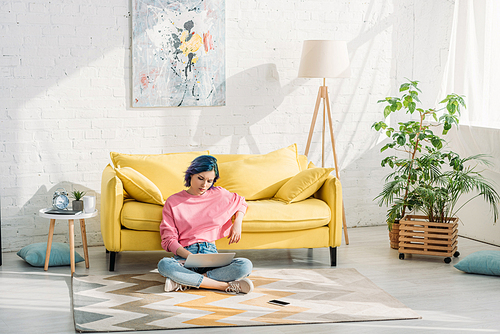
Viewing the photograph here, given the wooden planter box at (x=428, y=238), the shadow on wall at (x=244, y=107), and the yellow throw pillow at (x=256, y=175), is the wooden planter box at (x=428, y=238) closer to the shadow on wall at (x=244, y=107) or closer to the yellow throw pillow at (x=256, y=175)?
the yellow throw pillow at (x=256, y=175)

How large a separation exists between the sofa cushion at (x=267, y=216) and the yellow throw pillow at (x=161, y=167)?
0.32 m

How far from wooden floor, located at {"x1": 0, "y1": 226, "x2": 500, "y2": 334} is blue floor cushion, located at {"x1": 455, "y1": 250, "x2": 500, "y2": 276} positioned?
1.7 inches

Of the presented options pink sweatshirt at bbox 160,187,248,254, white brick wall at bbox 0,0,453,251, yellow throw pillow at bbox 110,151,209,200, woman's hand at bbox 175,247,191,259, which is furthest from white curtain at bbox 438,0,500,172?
woman's hand at bbox 175,247,191,259

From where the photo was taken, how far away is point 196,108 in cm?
490

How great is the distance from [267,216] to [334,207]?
50cm

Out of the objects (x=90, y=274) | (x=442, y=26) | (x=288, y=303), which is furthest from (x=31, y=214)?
(x=442, y=26)

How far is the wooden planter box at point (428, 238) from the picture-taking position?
4223mm

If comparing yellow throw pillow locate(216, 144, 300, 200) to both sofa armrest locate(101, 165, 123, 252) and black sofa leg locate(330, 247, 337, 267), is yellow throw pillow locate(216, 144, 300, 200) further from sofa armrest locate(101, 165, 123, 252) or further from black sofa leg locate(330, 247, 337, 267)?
sofa armrest locate(101, 165, 123, 252)

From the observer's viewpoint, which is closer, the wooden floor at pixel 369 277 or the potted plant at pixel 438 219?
the wooden floor at pixel 369 277

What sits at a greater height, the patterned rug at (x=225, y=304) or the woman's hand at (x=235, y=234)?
the woman's hand at (x=235, y=234)

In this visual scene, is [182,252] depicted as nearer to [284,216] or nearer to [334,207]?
[284,216]

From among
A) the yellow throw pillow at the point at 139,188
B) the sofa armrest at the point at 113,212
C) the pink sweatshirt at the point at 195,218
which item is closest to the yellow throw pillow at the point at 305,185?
the pink sweatshirt at the point at 195,218

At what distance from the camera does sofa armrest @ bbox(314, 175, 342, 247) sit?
13.1 feet

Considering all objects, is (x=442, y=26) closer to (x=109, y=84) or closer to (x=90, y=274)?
(x=109, y=84)
